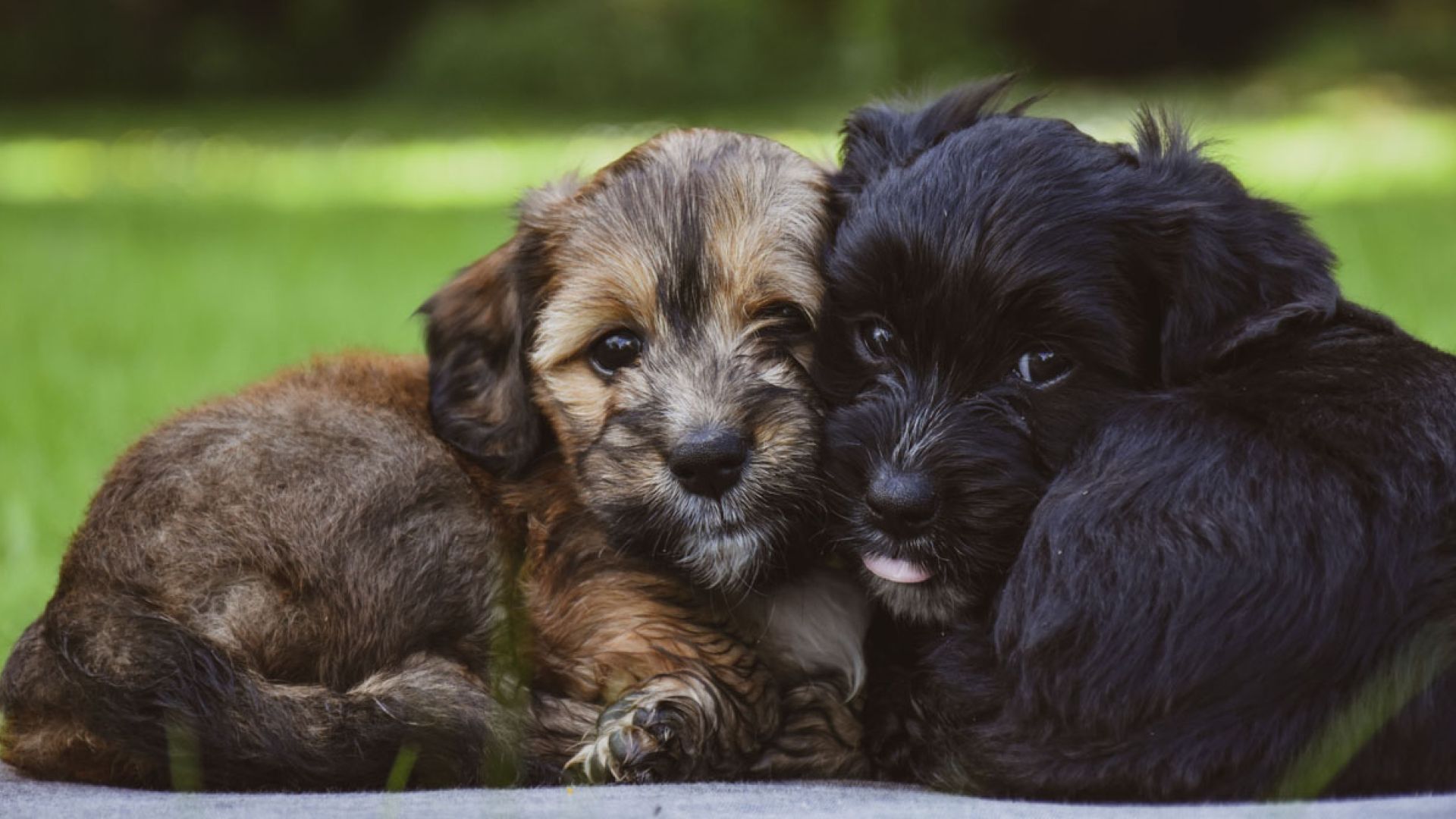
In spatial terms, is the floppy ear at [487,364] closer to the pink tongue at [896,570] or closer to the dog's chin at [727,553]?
the dog's chin at [727,553]

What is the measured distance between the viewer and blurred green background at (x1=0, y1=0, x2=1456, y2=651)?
906 centimetres

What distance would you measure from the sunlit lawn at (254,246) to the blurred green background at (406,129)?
0.14 ft

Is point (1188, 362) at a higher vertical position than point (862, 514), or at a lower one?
higher

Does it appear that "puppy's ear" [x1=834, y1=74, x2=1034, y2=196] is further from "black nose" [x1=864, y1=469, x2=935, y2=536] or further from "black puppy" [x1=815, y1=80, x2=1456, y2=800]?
"black nose" [x1=864, y1=469, x2=935, y2=536]

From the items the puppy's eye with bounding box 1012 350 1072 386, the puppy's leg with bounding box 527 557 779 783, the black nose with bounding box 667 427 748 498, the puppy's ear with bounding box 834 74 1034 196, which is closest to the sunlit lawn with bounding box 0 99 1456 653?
the puppy's ear with bounding box 834 74 1034 196

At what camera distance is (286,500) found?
3.51 m

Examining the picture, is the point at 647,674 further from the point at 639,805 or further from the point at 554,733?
the point at 639,805

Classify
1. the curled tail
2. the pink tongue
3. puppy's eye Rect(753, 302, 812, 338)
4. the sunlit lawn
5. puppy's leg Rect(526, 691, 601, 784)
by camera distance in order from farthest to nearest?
the sunlit lawn → puppy's eye Rect(753, 302, 812, 338) → puppy's leg Rect(526, 691, 601, 784) → the pink tongue → the curled tail

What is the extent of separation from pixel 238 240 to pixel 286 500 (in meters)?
12.4

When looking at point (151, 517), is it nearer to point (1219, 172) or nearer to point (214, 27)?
point (1219, 172)

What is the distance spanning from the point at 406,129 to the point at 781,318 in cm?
2477

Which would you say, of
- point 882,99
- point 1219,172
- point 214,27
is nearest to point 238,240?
point 882,99

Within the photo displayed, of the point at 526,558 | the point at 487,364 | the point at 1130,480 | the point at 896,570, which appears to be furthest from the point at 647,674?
the point at 1130,480

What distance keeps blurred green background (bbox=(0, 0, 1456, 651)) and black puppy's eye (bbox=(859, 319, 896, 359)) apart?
1002 millimetres
